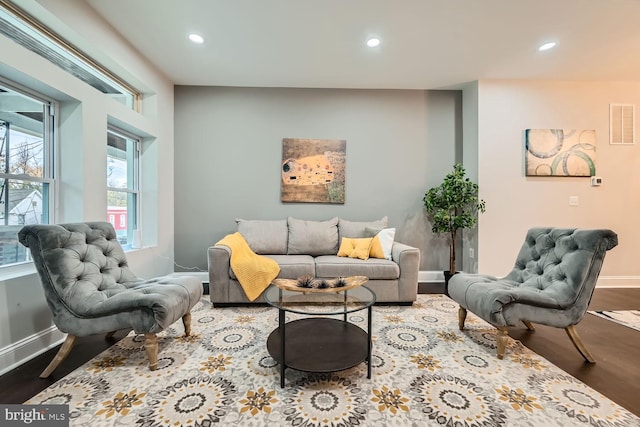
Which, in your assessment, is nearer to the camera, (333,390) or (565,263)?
(333,390)

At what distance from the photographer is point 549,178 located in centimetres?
345

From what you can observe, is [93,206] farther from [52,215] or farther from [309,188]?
[309,188]

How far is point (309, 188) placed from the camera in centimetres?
366

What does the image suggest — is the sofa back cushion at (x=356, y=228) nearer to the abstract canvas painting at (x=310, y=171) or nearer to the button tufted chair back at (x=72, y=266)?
the abstract canvas painting at (x=310, y=171)

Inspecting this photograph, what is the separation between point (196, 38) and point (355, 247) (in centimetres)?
277

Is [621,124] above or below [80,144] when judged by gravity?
above

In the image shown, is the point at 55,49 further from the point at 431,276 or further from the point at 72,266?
the point at 431,276

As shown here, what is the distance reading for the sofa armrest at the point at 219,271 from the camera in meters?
2.62

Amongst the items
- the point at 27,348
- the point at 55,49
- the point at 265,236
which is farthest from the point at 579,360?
the point at 55,49

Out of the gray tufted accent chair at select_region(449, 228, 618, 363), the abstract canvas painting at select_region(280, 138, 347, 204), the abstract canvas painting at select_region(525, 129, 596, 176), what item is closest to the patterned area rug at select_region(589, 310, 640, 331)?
the gray tufted accent chair at select_region(449, 228, 618, 363)

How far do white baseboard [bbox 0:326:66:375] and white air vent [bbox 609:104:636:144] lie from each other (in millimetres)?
6391

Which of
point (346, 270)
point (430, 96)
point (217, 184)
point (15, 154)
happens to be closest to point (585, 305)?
point (346, 270)

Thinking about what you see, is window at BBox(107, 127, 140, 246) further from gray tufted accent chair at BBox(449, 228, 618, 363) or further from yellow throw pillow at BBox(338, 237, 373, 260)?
gray tufted accent chair at BBox(449, 228, 618, 363)

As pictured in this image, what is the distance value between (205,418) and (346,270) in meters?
1.74
